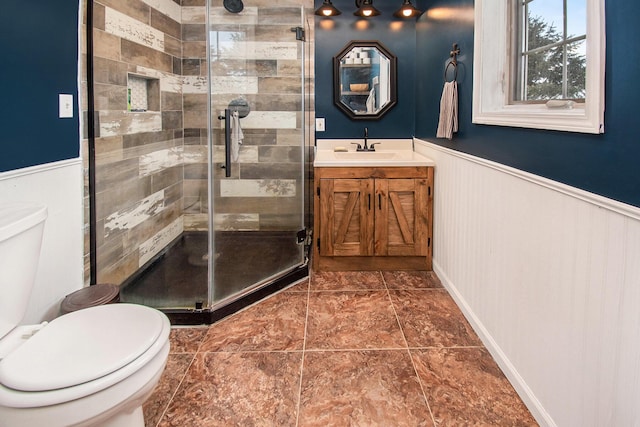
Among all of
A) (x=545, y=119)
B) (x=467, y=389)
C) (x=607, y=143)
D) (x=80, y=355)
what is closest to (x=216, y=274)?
(x=80, y=355)

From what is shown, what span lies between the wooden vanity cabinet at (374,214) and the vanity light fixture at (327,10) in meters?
1.37

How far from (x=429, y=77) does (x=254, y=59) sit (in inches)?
52.1

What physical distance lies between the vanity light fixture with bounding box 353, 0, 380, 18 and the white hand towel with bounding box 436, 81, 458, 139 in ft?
4.09

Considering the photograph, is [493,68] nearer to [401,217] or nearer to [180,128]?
[401,217]

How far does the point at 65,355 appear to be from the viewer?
121 centimetres

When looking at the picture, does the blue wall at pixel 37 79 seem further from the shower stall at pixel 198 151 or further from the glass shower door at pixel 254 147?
the glass shower door at pixel 254 147

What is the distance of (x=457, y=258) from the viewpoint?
2.70m

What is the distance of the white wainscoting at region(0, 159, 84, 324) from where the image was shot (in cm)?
180

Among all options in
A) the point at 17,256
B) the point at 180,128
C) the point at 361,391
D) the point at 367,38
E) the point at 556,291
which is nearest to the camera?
the point at 17,256

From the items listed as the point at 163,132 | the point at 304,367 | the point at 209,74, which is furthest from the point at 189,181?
the point at 304,367

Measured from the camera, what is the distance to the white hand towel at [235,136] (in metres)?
2.83

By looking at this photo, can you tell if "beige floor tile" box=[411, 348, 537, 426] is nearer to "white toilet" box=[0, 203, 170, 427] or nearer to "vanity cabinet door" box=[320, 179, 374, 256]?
"white toilet" box=[0, 203, 170, 427]

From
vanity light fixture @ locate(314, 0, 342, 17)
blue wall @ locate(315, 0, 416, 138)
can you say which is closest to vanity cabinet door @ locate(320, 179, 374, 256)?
blue wall @ locate(315, 0, 416, 138)

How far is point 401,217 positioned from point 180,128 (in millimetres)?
1708
